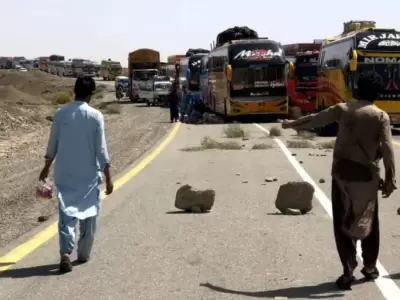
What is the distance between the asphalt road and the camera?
7191mm

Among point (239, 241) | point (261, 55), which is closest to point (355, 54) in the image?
point (261, 55)

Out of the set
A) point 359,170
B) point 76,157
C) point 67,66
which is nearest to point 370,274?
point 359,170

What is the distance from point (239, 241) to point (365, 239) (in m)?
2.34

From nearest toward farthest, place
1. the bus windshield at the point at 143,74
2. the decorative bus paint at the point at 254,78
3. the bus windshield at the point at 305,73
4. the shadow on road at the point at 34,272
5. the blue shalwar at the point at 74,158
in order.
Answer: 1. the shadow on road at the point at 34,272
2. the blue shalwar at the point at 74,158
3. the decorative bus paint at the point at 254,78
4. the bus windshield at the point at 305,73
5. the bus windshield at the point at 143,74

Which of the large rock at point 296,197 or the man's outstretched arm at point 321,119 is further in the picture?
the large rock at point 296,197

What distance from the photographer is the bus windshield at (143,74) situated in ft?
218

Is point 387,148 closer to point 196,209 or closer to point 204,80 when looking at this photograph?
point 196,209

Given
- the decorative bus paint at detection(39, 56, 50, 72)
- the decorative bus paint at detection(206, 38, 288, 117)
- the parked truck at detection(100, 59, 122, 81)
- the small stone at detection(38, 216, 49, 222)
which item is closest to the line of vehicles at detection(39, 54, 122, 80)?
the parked truck at detection(100, 59, 122, 81)

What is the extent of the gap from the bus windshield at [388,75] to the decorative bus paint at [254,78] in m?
9.15

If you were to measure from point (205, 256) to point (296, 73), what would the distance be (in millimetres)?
32725

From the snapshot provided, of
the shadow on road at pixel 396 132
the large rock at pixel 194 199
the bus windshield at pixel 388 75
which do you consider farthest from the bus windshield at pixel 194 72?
the large rock at pixel 194 199

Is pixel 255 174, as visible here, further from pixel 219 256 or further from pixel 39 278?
pixel 39 278

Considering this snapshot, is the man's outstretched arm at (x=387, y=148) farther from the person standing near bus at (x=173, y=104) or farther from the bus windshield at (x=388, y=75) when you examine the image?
the person standing near bus at (x=173, y=104)

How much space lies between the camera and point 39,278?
25.4ft
